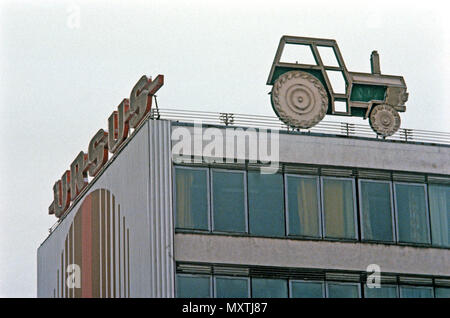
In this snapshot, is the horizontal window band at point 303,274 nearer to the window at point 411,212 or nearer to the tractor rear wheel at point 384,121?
the window at point 411,212

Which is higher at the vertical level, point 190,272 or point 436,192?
point 436,192

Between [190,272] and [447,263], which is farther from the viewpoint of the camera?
[447,263]

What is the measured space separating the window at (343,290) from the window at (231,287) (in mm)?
3724

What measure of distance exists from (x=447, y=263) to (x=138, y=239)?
13.4 meters

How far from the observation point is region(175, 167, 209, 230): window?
55531 millimetres

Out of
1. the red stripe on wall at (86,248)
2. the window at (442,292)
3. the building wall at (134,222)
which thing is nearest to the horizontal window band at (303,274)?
the window at (442,292)

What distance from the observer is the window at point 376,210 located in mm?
58562

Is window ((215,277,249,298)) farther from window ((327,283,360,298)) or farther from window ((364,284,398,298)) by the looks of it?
window ((364,284,398,298))

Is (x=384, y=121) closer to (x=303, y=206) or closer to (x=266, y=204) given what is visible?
(x=303, y=206)

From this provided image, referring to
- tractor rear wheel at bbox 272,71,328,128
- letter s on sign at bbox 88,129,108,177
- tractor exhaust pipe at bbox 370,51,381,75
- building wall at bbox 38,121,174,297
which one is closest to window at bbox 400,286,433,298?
tractor rear wheel at bbox 272,71,328,128

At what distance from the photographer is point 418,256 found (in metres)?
58.7

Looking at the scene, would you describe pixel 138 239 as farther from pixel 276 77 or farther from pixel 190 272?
pixel 276 77
